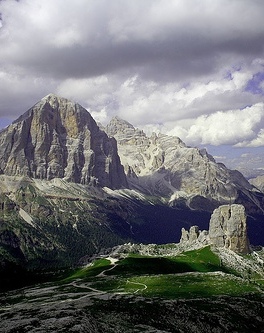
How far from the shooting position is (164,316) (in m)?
90.2

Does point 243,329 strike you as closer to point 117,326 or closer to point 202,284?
point 117,326

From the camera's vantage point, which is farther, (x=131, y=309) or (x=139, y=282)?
(x=139, y=282)

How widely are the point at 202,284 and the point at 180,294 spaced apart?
30262 mm

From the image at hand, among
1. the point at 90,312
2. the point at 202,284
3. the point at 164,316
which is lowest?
the point at 202,284

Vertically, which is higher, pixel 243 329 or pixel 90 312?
pixel 90 312

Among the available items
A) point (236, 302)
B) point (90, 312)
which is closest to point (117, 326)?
point (90, 312)

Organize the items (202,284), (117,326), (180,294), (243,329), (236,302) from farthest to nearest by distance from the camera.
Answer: (202,284)
(180,294)
(236,302)
(243,329)
(117,326)

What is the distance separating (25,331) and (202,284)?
107m

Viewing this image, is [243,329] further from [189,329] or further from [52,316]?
[52,316]

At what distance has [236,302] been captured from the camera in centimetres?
11481

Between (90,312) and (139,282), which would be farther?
(139,282)

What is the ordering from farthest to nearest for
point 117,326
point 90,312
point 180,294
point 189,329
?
1. point 180,294
2. point 189,329
3. point 90,312
4. point 117,326

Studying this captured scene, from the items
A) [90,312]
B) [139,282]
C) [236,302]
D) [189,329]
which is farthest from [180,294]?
[90,312]

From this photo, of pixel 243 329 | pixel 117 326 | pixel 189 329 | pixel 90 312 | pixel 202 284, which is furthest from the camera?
pixel 202 284
